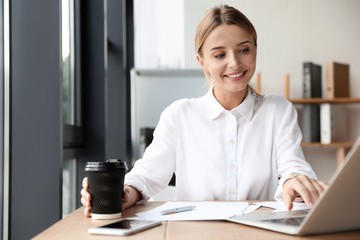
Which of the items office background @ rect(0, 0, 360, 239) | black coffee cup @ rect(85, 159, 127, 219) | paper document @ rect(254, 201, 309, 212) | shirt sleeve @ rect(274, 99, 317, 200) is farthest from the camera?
shirt sleeve @ rect(274, 99, 317, 200)

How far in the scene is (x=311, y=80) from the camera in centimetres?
402

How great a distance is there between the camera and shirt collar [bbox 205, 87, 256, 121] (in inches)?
61.6

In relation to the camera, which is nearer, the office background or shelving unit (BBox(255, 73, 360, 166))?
the office background

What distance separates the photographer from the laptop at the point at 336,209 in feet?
2.21

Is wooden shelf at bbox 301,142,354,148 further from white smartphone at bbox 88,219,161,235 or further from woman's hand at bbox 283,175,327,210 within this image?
white smartphone at bbox 88,219,161,235

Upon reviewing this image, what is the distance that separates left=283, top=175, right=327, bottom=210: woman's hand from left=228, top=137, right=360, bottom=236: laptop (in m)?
0.16

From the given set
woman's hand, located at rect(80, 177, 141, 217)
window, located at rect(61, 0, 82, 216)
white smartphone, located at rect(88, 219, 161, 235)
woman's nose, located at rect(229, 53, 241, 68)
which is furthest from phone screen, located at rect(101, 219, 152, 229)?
window, located at rect(61, 0, 82, 216)

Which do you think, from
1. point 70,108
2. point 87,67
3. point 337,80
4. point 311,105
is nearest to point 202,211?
point 70,108

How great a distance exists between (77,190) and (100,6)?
108cm

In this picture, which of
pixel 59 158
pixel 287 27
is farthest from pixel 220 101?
pixel 287 27

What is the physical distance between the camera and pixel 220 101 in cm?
161

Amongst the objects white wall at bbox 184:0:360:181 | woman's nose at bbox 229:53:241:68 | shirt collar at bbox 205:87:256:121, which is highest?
white wall at bbox 184:0:360:181

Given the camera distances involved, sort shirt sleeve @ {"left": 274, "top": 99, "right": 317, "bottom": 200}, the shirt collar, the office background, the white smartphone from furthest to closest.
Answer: the shirt collar, shirt sleeve @ {"left": 274, "top": 99, "right": 317, "bottom": 200}, the office background, the white smartphone

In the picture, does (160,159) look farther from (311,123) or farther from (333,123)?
(333,123)
